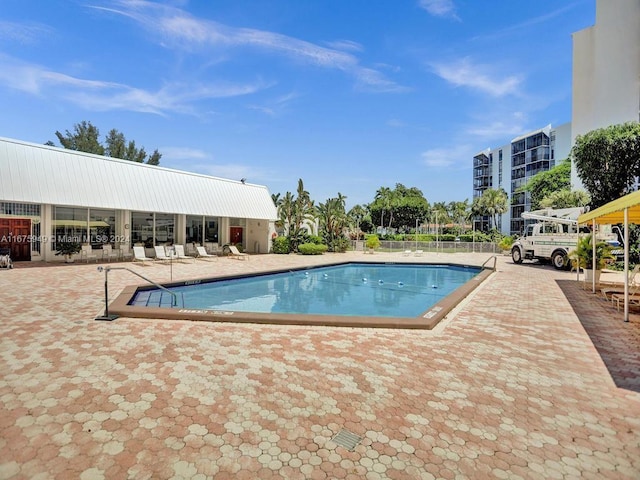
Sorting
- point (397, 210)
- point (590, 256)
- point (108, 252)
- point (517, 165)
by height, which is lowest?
point (108, 252)

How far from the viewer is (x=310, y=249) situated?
81.2 ft

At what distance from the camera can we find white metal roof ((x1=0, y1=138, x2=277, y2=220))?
1445 cm

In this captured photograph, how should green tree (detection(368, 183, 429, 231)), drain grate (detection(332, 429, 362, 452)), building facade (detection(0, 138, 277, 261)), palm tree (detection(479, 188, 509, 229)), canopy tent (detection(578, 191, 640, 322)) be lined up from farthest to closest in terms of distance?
green tree (detection(368, 183, 429, 231))
palm tree (detection(479, 188, 509, 229))
building facade (detection(0, 138, 277, 261))
canopy tent (detection(578, 191, 640, 322))
drain grate (detection(332, 429, 362, 452))

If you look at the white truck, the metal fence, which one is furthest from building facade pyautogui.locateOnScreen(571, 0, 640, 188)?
the white truck

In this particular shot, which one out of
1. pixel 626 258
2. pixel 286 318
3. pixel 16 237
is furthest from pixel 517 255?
pixel 16 237

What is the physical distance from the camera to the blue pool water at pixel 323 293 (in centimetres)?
1002

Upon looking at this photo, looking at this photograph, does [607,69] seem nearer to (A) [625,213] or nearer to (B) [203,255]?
(A) [625,213]

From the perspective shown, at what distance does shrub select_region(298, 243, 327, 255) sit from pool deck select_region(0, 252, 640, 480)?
18073mm

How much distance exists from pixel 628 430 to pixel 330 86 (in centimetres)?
2083

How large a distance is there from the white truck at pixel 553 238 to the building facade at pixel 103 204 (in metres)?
16.2

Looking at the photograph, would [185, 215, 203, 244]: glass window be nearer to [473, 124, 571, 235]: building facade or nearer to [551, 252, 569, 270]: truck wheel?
[551, 252, 569, 270]: truck wheel

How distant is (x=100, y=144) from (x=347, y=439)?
50.8 meters

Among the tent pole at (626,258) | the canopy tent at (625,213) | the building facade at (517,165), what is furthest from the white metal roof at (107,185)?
the building facade at (517,165)

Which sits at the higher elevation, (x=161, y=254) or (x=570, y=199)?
(x=570, y=199)
